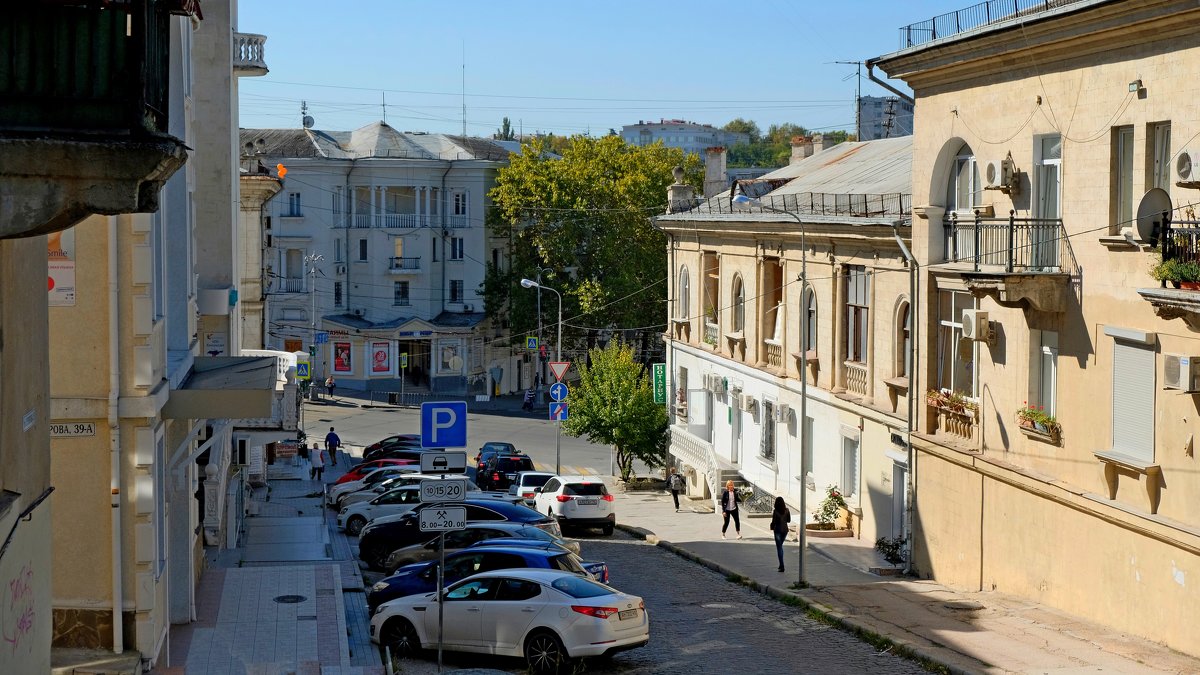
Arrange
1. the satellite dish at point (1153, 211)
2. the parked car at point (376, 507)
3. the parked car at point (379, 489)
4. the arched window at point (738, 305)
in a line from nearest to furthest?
the satellite dish at point (1153, 211)
the parked car at point (376, 507)
the parked car at point (379, 489)
the arched window at point (738, 305)

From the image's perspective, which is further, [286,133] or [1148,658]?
[286,133]

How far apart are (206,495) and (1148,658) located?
647 inches

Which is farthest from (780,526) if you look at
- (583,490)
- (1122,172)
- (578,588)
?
(578,588)

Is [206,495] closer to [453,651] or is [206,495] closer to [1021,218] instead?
[453,651]

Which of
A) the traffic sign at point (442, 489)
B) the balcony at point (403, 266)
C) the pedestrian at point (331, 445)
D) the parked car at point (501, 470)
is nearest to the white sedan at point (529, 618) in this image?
the traffic sign at point (442, 489)

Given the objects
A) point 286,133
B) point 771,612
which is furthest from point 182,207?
point 286,133

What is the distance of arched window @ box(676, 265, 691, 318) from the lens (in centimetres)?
4422

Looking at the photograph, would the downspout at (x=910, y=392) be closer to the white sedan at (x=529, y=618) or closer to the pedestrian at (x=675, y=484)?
the white sedan at (x=529, y=618)

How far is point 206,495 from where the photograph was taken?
25.5 m

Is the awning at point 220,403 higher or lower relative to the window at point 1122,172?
lower

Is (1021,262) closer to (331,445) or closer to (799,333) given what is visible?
(799,333)

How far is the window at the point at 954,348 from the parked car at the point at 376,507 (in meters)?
12.2

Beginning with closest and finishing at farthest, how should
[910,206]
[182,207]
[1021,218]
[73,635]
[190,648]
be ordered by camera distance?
[73,635], [190,648], [182,207], [1021,218], [910,206]

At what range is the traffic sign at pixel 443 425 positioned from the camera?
1870 cm
